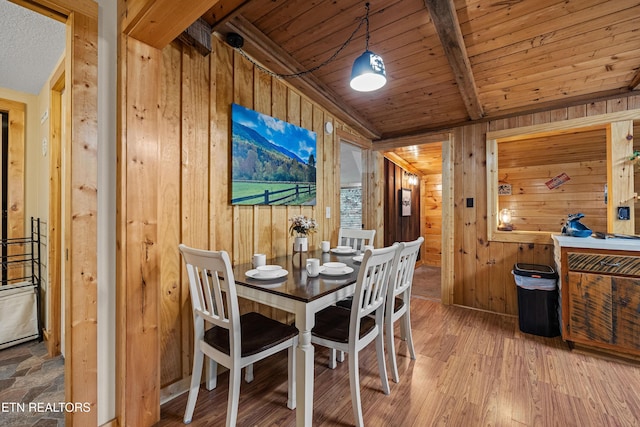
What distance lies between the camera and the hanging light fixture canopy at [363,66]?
5.74ft

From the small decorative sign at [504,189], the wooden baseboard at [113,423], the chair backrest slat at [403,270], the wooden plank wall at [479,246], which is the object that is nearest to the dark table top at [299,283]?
the chair backrest slat at [403,270]

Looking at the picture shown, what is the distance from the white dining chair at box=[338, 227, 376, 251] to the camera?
2.80 m

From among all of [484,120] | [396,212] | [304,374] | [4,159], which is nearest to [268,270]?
[304,374]

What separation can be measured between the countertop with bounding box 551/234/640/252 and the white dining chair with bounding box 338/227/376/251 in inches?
62.7

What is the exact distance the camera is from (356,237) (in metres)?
2.84

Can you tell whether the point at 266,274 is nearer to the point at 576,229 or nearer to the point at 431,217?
the point at 576,229

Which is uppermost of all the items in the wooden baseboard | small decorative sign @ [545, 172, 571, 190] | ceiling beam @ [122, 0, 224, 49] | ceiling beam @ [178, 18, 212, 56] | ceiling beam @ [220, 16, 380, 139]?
ceiling beam @ [220, 16, 380, 139]

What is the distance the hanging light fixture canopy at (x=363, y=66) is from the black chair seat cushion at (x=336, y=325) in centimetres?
158

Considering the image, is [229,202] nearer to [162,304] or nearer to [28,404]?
[162,304]

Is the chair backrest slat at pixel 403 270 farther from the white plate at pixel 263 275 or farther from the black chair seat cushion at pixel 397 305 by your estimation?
the white plate at pixel 263 275

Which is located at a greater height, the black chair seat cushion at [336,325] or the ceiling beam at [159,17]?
the ceiling beam at [159,17]

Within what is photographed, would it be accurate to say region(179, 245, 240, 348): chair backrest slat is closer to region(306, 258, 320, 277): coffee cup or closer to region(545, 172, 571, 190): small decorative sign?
region(306, 258, 320, 277): coffee cup

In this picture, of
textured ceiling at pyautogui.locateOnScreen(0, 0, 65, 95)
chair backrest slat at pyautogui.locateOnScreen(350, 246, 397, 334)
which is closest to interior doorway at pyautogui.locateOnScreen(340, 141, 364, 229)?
chair backrest slat at pyautogui.locateOnScreen(350, 246, 397, 334)

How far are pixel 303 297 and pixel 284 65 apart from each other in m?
1.95
